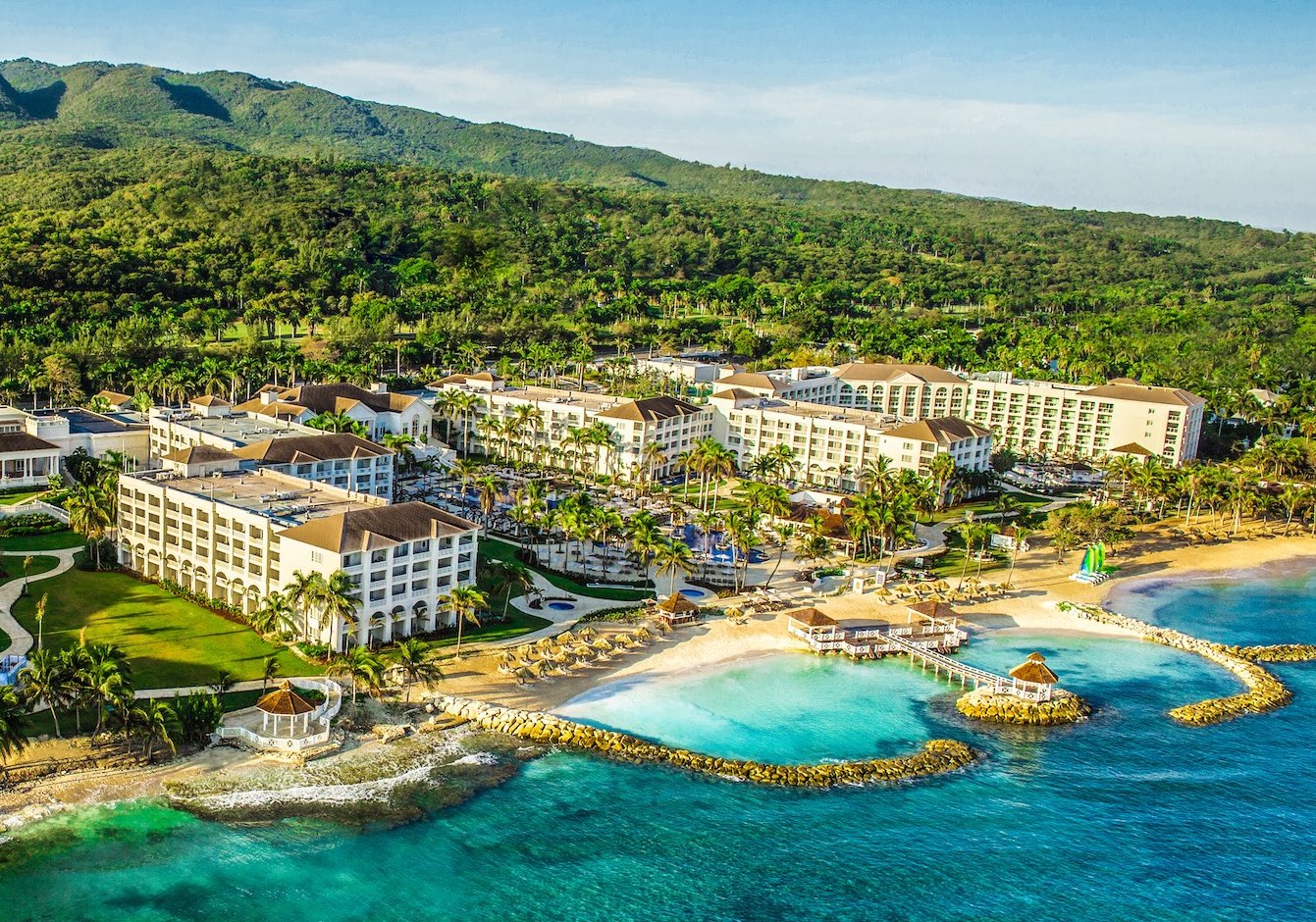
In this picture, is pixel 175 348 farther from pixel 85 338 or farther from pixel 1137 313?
pixel 1137 313

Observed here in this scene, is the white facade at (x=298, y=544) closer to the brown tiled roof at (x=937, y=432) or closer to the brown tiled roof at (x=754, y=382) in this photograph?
the brown tiled roof at (x=937, y=432)

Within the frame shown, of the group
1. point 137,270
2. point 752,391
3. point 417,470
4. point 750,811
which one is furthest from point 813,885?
point 137,270

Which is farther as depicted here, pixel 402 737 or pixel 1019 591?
pixel 1019 591

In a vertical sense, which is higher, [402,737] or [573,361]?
[573,361]

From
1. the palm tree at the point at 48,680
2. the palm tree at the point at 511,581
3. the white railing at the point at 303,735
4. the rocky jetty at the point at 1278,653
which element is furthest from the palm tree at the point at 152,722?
the rocky jetty at the point at 1278,653

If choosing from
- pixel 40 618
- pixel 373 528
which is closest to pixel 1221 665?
pixel 373 528

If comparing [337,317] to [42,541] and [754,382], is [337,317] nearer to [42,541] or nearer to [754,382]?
[754,382]
